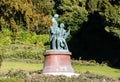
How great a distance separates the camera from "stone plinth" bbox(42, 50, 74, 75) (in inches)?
830

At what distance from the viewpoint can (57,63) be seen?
21.2 metres

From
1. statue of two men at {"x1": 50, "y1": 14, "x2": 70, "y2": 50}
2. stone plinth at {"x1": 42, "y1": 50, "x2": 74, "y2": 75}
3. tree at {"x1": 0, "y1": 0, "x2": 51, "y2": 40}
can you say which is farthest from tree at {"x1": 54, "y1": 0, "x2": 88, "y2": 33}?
tree at {"x1": 0, "y1": 0, "x2": 51, "y2": 40}

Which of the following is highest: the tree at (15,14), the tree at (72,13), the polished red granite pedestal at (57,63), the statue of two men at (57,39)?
the tree at (15,14)

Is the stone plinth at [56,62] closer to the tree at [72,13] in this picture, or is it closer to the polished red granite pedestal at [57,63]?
the polished red granite pedestal at [57,63]

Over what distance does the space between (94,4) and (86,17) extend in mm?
1313

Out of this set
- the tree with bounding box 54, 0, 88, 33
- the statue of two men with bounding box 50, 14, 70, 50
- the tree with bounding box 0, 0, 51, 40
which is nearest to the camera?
the tree with bounding box 0, 0, 51, 40

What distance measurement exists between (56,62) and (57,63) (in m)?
0.06

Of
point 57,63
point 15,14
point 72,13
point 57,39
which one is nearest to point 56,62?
point 57,63

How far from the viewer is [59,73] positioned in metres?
20.9

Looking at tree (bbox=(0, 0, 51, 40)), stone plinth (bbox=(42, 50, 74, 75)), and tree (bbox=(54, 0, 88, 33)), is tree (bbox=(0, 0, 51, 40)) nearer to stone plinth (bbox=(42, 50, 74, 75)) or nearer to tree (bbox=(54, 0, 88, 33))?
stone plinth (bbox=(42, 50, 74, 75))

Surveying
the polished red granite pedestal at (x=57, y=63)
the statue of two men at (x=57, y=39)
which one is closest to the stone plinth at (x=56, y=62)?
the polished red granite pedestal at (x=57, y=63)

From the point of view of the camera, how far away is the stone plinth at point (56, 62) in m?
21.1

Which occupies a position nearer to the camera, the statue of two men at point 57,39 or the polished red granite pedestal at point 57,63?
the polished red granite pedestal at point 57,63

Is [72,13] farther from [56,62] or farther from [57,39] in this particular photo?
[56,62]
